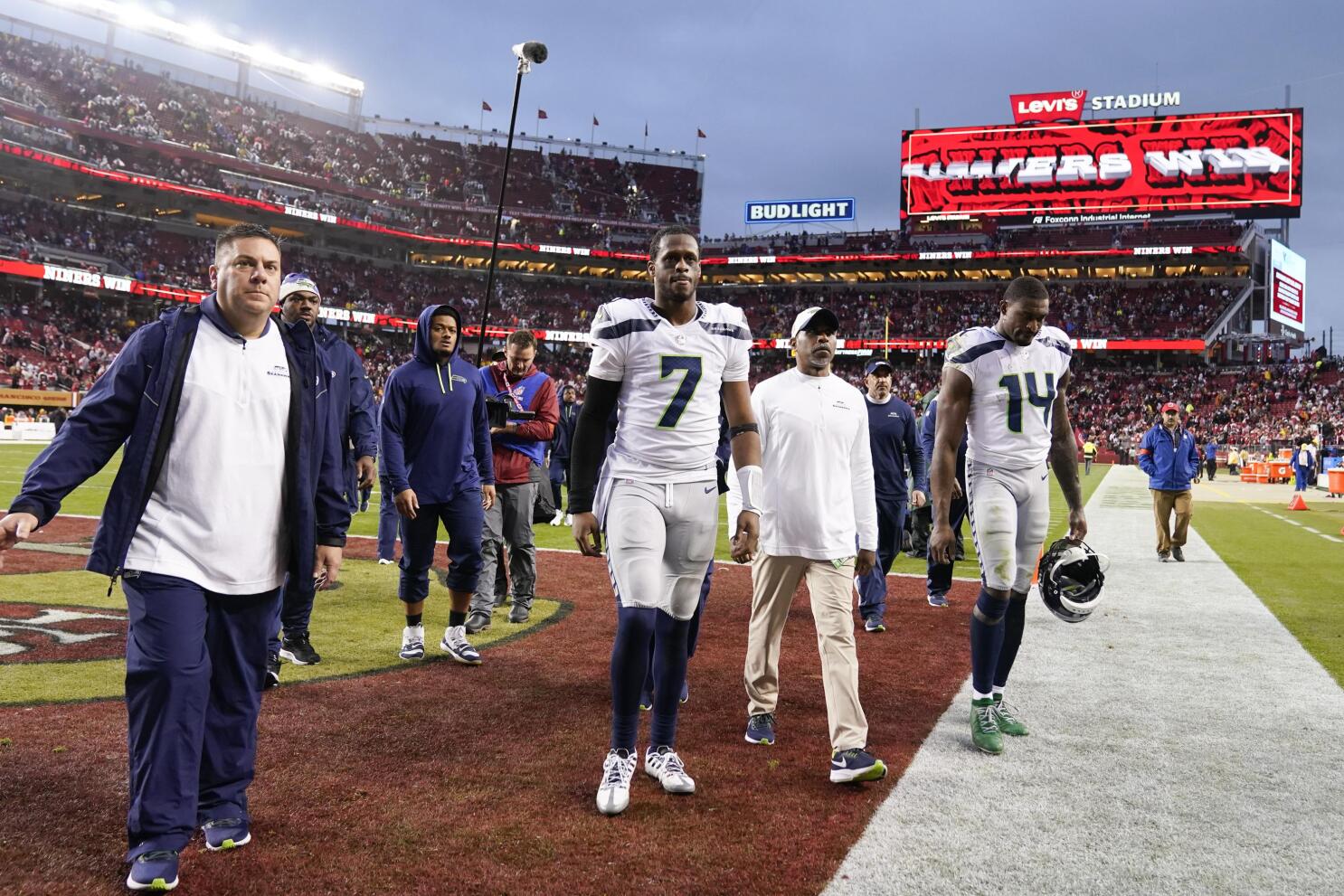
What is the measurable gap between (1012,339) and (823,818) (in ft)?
8.36

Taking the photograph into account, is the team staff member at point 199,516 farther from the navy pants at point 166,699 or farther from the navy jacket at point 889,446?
the navy jacket at point 889,446

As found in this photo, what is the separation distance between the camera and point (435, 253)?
64125 mm

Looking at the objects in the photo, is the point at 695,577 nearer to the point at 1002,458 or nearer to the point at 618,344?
the point at 618,344

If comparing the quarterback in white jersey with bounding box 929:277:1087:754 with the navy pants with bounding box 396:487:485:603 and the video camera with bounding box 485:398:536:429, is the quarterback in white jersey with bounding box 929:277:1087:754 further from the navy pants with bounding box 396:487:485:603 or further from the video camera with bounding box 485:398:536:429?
the video camera with bounding box 485:398:536:429

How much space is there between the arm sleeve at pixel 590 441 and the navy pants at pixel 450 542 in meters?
2.24

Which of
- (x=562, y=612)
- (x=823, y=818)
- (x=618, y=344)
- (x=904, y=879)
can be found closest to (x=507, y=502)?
(x=562, y=612)

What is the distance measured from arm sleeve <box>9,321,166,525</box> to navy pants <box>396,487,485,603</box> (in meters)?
2.93

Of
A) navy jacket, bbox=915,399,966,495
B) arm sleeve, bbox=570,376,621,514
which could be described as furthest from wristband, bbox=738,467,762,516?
navy jacket, bbox=915,399,966,495

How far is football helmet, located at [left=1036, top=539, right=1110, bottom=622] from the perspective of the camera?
17.4 ft

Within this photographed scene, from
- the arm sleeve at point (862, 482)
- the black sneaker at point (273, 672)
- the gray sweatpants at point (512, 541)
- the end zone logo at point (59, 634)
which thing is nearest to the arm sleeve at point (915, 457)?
the gray sweatpants at point (512, 541)

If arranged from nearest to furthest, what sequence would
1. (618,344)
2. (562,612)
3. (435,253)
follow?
(618,344), (562,612), (435,253)

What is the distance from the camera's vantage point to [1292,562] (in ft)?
39.1

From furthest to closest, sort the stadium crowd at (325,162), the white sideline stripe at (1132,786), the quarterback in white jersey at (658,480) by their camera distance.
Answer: the stadium crowd at (325,162) → the quarterback in white jersey at (658,480) → the white sideline stripe at (1132,786)

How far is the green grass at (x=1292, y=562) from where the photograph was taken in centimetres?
752
